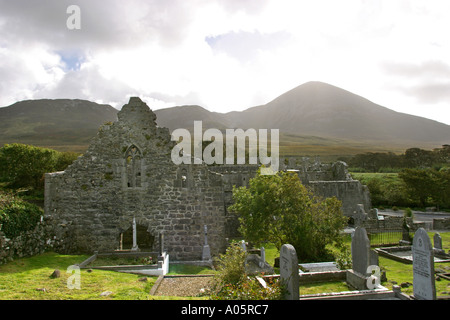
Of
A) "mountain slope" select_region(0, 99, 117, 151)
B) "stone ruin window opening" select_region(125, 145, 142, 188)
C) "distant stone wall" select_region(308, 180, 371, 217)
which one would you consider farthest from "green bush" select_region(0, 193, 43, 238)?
"mountain slope" select_region(0, 99, 117, 151)

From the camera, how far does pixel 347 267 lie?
11.6m

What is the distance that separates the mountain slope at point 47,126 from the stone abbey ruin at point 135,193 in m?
88.7

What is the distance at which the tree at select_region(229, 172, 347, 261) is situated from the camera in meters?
15.0

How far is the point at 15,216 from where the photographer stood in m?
11.5

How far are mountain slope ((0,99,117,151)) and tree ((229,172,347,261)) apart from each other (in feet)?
301

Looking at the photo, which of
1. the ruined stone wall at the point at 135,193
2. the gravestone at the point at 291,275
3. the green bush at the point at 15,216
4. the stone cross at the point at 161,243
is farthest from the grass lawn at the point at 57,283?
the gravestone at the point at 291,275

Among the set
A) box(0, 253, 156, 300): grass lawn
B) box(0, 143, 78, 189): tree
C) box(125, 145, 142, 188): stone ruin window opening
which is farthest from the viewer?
box(0, 143, 78, 189): tree

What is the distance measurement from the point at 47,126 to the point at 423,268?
17471 centimetres

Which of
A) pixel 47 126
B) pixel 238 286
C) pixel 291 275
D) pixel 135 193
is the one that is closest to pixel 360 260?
pixel 291 275

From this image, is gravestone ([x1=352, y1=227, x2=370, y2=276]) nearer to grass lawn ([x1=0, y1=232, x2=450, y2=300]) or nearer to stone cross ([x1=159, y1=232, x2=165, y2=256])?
grass lawn ([x1=0, y1=232, x2=450, y2=300])

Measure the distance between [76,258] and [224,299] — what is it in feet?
26.5

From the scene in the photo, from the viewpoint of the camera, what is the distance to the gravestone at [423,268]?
8359 mm

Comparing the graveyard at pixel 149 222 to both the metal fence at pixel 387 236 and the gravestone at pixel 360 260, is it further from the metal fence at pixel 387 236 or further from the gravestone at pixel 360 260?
the metal fence at pixel 387 236
